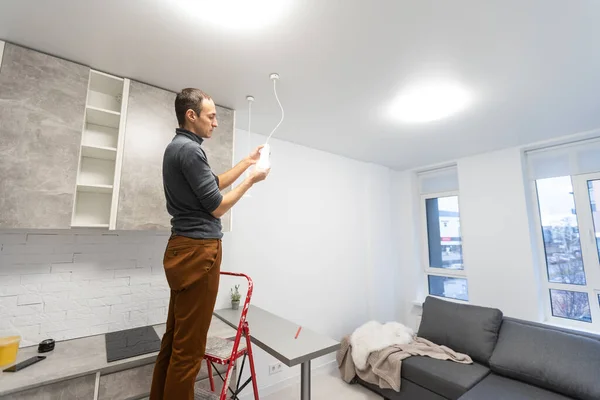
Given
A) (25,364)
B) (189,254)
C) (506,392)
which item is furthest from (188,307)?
(506,392)

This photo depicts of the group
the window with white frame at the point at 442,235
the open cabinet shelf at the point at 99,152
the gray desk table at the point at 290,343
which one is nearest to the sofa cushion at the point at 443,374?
the gray desk table at the point at 290,343

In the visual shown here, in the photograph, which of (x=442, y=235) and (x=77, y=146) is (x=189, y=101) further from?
(x=442, y=235)

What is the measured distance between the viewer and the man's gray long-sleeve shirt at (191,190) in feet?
3.85

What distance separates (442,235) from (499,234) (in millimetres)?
813

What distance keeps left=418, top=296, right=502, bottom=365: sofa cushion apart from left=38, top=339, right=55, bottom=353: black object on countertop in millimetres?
3183

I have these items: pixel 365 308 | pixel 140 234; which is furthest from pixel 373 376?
pixel 140 234

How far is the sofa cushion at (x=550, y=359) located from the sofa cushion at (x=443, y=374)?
23cm

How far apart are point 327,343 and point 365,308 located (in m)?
2.36

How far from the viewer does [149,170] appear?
1897 millimetres

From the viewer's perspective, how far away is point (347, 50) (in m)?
1.62

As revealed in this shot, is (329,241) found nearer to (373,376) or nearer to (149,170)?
(373,376)

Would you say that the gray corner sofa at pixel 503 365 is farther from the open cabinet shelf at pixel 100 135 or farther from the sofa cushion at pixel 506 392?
the open cabinet shelf at pixel 100 135

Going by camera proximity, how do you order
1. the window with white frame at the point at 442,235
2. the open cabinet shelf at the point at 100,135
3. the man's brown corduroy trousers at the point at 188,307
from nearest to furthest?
the man's brown corduroy trousers at the point at 188,307
the open cabinet shelf at the point at 100,135
the window with white frame at the point at 442,235

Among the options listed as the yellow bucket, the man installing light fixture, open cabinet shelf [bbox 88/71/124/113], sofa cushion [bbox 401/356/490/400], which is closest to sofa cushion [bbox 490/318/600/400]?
sofa cushion [bbox 401/356/490/400]
